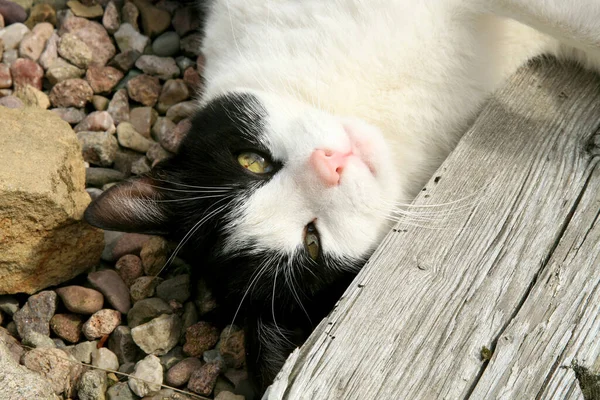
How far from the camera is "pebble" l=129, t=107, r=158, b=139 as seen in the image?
2574 mm

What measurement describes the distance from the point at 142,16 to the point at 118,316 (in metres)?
1.50

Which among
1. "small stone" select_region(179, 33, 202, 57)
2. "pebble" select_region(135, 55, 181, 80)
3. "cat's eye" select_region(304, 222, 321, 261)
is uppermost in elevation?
"small stone" select_region(179, 33, 202, 57)

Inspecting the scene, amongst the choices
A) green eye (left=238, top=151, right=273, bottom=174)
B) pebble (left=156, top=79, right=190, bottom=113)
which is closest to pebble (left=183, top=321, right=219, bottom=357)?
green eye (left=238, top=151, right=273, bottom=174)

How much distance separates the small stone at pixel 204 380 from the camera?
1.85 metres

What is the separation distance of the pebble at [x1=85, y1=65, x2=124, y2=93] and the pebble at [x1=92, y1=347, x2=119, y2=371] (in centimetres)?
120

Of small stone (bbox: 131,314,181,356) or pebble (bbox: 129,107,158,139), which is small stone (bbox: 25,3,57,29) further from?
small stone (bbox: 131,314,181,356)

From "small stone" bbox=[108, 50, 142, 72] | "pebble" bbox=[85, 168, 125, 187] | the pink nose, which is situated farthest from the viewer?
"small stone" bbox=[108, 50, 142, 72]

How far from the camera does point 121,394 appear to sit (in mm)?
1795

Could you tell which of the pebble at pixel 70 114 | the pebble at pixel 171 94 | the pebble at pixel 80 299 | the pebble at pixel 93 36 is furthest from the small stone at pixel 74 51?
the pebble at pixel 80 299

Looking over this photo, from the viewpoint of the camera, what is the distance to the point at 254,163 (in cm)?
181

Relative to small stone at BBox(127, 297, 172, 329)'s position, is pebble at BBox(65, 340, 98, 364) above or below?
below

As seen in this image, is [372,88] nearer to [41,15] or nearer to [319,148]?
[319,148]

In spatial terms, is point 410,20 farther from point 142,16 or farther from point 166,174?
point 142,16

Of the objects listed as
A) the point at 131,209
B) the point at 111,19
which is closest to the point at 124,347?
the point at 131,209
